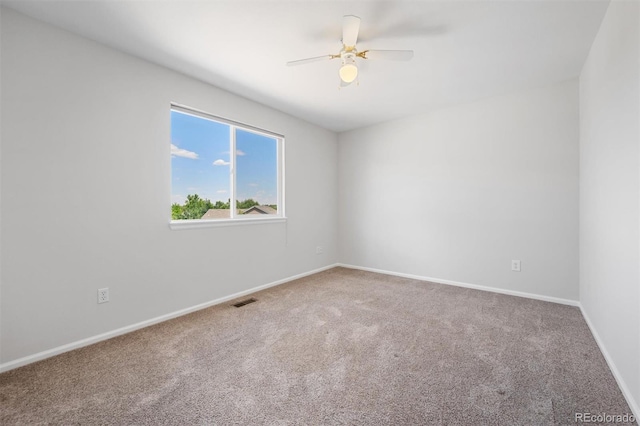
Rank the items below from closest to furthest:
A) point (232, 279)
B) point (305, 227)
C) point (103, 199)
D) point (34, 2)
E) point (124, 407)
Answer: point (124, 407), point (34, 2), point (103, 199), point (232, 279), point (305, 227)

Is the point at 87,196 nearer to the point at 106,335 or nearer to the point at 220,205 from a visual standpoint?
the point at 106,335

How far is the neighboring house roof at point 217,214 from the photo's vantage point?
312 cm

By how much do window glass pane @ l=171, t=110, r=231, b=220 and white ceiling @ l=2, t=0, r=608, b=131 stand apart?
0.51m

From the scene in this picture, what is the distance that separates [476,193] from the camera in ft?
11.6

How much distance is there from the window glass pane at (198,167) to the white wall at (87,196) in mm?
185

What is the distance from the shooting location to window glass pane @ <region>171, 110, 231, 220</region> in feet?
A: 9.42

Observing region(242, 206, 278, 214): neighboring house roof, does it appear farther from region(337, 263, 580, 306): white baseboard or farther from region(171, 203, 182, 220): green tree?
region(337, 263, 580, 306): white baseboard

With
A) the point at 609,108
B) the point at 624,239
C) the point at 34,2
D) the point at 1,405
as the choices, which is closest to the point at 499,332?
the point at 624,239

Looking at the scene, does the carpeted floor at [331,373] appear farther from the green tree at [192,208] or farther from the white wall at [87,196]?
the green tree at [192,208]

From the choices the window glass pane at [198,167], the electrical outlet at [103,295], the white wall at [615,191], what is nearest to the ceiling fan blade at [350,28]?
the white wall at [615,191]

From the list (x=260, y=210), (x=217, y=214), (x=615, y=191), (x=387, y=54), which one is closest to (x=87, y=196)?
(x=217, y=214)

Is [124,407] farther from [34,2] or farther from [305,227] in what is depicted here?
[305,227]

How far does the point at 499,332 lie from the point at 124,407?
107 inches

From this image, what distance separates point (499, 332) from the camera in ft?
7.62
